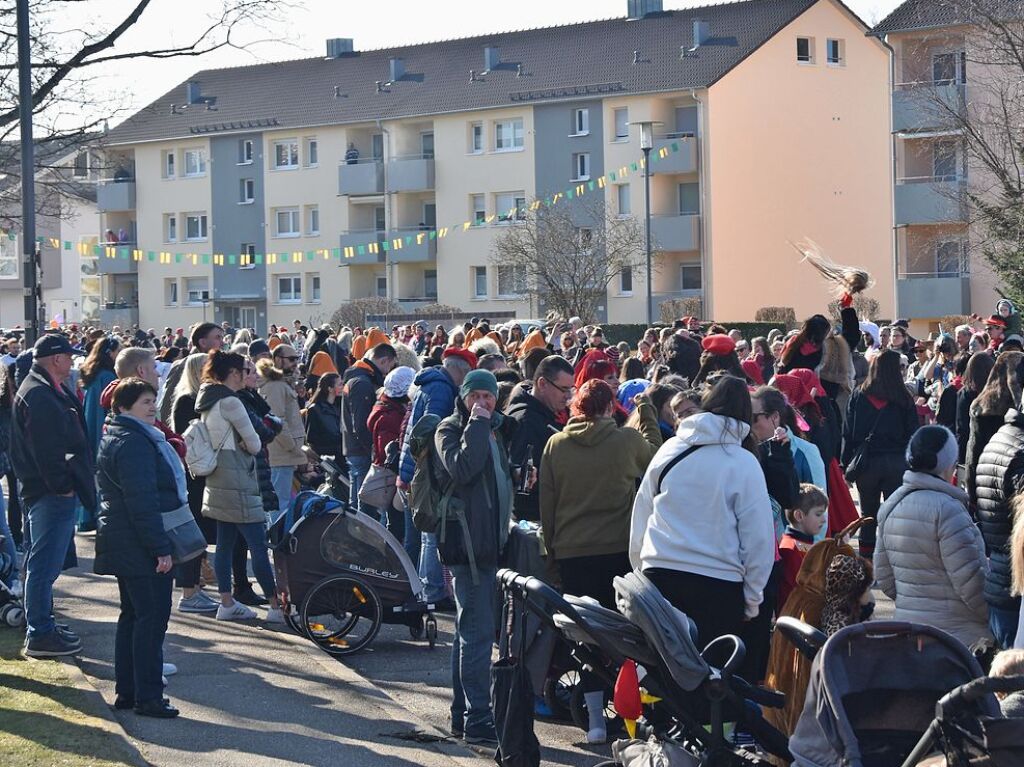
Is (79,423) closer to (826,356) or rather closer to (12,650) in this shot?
(12,650)

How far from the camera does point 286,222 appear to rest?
6888 centimetres

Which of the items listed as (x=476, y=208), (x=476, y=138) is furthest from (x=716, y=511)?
(x=476, y=138)

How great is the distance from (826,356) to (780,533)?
4.24m

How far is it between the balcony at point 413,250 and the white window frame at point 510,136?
14.4 ft

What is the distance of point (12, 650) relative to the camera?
997 cm

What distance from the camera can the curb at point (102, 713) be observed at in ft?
24.6

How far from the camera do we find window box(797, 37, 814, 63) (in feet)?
187

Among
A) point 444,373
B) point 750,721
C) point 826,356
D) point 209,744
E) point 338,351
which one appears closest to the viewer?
point 750,721

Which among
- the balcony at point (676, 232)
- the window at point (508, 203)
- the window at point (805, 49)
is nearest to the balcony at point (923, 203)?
the balcony at point (676, 232)

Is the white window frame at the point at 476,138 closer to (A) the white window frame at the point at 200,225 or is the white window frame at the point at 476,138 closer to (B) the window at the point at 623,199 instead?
(B) the window at the point at 623,199

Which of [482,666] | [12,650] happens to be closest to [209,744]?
[482,666]

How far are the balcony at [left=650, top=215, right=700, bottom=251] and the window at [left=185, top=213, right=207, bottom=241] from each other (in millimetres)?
24509

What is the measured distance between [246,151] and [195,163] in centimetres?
319

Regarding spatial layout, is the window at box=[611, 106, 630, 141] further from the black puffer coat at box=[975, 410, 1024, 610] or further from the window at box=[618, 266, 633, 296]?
the black puffer coat at box=[975, 410, 1024, 610]
